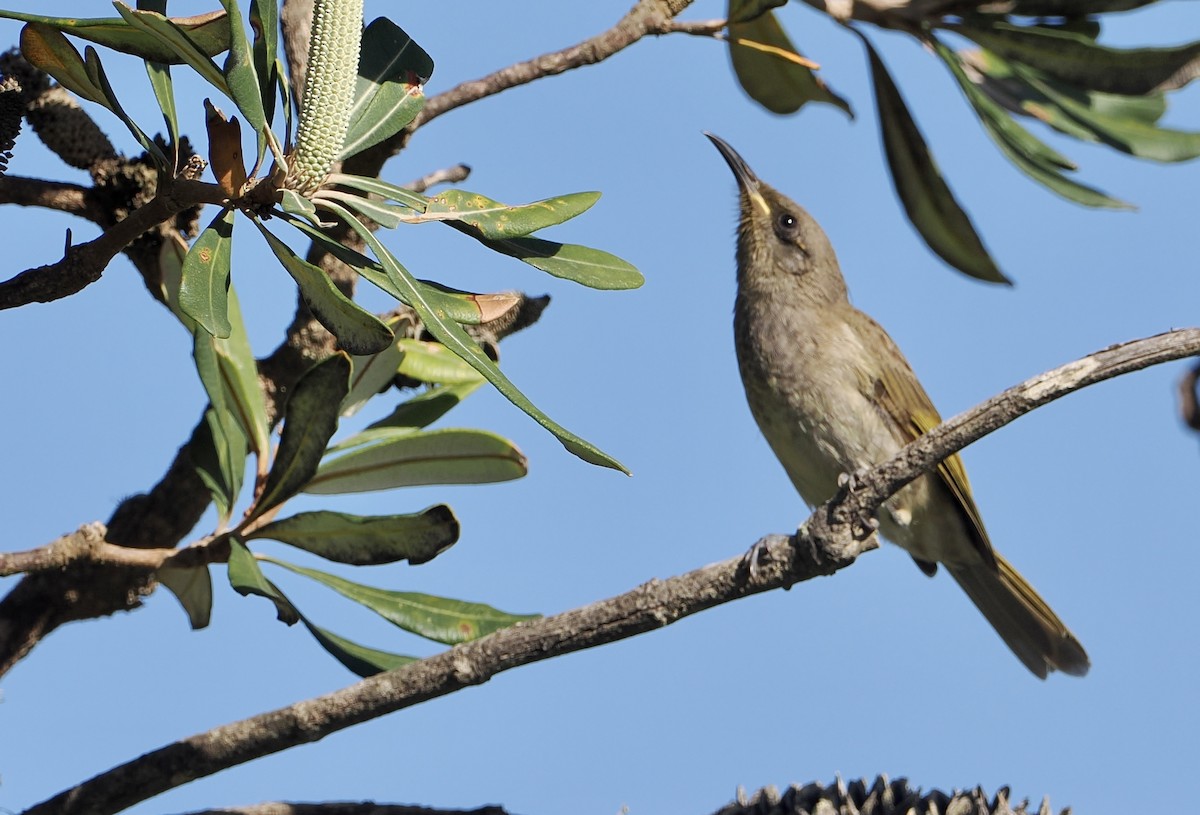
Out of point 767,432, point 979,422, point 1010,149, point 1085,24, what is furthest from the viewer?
point 767,432

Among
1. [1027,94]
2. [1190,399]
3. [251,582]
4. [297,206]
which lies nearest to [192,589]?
[251,582]

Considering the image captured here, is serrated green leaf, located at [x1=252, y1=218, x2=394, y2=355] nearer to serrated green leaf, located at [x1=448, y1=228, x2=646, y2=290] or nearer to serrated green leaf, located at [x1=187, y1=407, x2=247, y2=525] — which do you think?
serrated green leaf, located at [x1=448, y1=228, x2=646, y2=290]

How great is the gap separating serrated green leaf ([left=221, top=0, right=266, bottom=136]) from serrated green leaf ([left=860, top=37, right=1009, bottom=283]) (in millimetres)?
1956

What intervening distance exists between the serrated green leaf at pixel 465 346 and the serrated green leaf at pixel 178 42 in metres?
0.30

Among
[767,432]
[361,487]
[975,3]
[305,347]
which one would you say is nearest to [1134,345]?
[975,3]

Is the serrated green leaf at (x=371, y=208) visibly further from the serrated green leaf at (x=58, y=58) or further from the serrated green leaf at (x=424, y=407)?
the serrated green leaf at (x=424, y=407)

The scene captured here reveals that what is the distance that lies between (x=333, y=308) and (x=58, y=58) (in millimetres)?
637

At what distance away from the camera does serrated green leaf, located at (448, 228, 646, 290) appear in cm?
217

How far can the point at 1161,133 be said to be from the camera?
3.15m

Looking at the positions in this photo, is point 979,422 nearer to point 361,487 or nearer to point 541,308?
point 541,308

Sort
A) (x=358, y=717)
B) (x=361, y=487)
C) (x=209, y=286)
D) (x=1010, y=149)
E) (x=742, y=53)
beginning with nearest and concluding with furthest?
1. (x=209, y=286)
2. (x=358, y=717)
3. (x=361, y=487)
4. (x=1010, y=149)
5. (x=742, y=53)

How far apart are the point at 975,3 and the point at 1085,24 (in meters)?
0.41

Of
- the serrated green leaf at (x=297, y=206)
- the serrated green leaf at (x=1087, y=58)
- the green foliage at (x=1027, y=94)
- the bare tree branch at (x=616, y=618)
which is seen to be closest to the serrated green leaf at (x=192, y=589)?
the bare tree branch at (x=616, y=618)

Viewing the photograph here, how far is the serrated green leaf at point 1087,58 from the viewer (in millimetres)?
2938
